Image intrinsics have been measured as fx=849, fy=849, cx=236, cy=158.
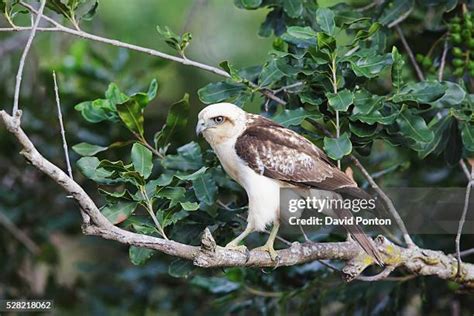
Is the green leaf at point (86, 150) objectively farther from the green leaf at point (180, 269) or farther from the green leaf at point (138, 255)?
the green leaf at point (180, 269)

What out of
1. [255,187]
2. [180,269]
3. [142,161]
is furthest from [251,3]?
[180,269]

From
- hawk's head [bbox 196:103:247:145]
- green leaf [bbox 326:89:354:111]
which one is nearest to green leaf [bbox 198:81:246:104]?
hawk's head [bbox 196:103:247:145]

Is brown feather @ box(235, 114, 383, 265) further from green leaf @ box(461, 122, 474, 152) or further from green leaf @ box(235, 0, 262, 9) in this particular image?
green leaf @ box(235, 0, 262, 9)

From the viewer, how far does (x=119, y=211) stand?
2709 mm

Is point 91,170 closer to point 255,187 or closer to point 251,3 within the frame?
point 255,187

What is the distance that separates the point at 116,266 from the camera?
5184 millimetres

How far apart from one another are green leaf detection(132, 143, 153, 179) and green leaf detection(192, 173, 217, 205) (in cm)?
36

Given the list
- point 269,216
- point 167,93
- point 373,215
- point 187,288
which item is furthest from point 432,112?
point 167,93

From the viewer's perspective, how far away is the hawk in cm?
287

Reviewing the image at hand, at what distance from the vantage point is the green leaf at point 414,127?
9.68ft

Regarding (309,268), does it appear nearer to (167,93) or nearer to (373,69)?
(373,69)

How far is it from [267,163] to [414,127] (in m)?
0.54

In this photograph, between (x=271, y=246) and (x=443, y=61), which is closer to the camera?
(x=271, y=246)

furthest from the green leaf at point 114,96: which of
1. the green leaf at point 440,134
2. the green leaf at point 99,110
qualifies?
the green leaf at point 440,134
